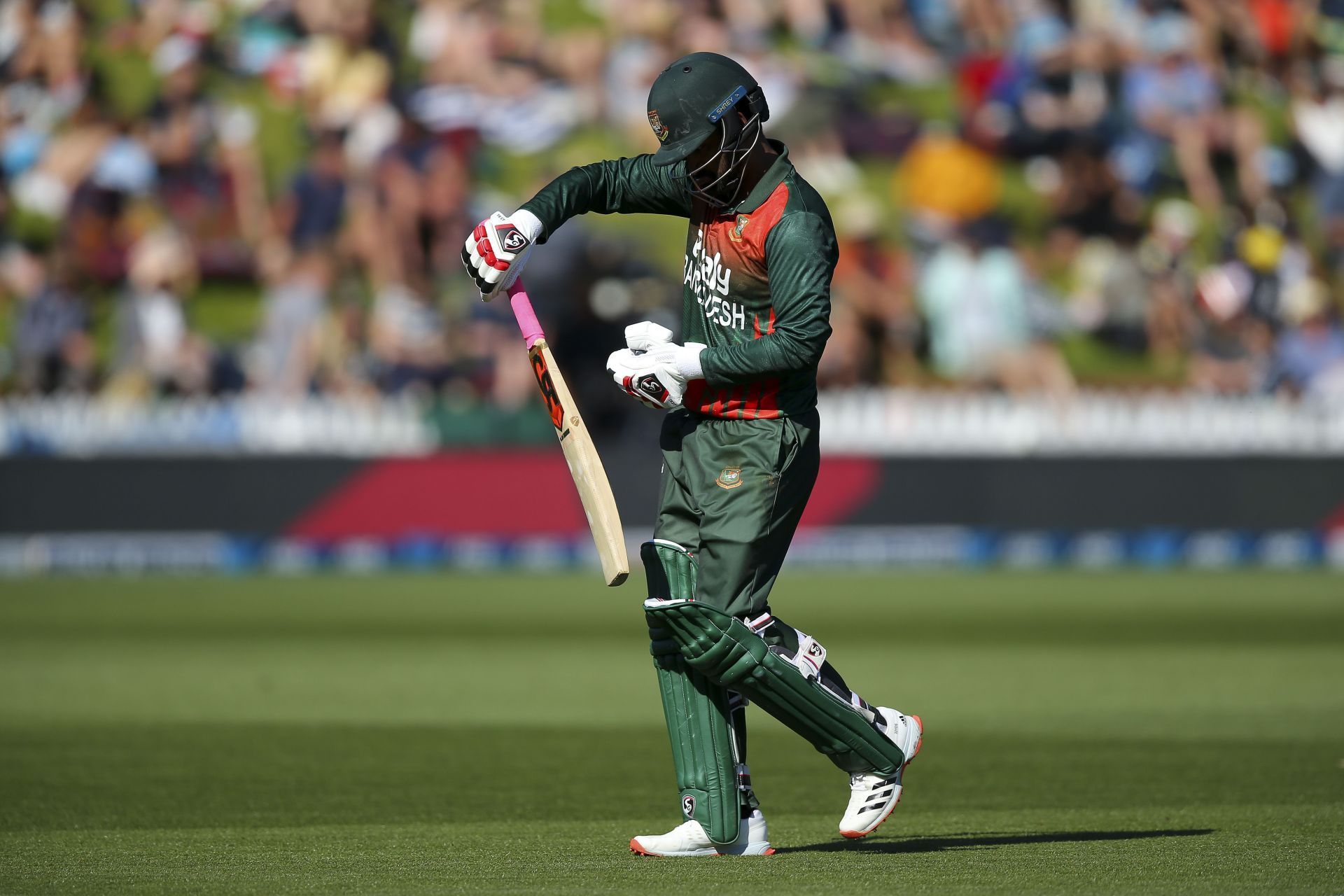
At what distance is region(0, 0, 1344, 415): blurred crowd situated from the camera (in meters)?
16.1

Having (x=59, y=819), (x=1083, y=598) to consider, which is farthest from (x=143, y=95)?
(x=59, y=819)

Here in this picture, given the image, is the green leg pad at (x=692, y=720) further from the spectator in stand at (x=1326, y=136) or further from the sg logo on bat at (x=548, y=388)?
the spectator in stand at (x=1326, y=136)

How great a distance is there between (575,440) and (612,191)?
2.14ft

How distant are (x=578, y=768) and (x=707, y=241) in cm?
245

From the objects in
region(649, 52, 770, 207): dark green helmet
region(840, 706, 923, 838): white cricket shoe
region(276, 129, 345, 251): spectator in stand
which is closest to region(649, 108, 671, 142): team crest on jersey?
region(649, 52, 770, 207): dark green helmet

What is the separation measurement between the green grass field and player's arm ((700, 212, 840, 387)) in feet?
3.85

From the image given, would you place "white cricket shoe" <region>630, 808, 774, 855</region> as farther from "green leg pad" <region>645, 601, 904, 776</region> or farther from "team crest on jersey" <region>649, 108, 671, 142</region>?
"team crest on jersey" <region>649, 108, 671, 142</region>

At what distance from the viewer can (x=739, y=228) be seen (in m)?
5.07

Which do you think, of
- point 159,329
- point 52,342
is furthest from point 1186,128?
point 52,342

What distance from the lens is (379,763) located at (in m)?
7.05

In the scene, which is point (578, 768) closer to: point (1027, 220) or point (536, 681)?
point (536, 681)

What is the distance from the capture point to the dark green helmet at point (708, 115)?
16.3 feet

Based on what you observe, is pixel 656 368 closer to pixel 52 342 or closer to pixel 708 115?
pixel 708 115

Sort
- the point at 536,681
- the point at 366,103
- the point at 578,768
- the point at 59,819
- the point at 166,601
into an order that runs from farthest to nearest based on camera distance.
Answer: the point at 366,103 < the point at 166,601 < the point at 536,681 < the point at 578,768 < the point at 59,819
